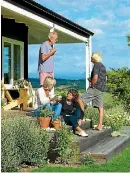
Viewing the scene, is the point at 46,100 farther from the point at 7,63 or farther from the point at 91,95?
the point at 7,63

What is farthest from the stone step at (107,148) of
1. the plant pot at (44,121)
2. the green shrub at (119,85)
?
the green shrub at (119,85)

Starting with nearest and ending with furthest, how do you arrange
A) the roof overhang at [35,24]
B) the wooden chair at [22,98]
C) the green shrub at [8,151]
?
the green shrub at [8,151]
the roof overhang at [35,24]
the wooden chair at [22,98]

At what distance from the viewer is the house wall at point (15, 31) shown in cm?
1446

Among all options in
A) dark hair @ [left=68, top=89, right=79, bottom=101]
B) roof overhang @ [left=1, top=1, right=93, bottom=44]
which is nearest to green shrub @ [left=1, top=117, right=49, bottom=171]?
dark hair @ [left=68, top=89, right=79, bottom=101]

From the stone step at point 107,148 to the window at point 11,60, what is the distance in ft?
18.3

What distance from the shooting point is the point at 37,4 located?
39.4 ft

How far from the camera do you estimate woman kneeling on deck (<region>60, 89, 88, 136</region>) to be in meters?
9.04

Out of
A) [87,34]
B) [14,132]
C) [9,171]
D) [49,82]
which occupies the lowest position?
[9,171]

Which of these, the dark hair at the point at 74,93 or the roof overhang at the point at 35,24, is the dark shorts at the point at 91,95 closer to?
the dark hair at the point at 74,93

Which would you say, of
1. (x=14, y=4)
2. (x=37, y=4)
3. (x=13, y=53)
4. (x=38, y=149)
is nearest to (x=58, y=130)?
(x=38, y=149)

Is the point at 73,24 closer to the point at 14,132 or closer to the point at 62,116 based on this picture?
the point at 62,116

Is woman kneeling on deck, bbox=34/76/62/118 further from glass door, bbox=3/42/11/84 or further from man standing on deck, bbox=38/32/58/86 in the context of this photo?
glass door, bbox=3/42/11/84

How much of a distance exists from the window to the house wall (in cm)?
16

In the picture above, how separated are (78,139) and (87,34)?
986 centimetres
